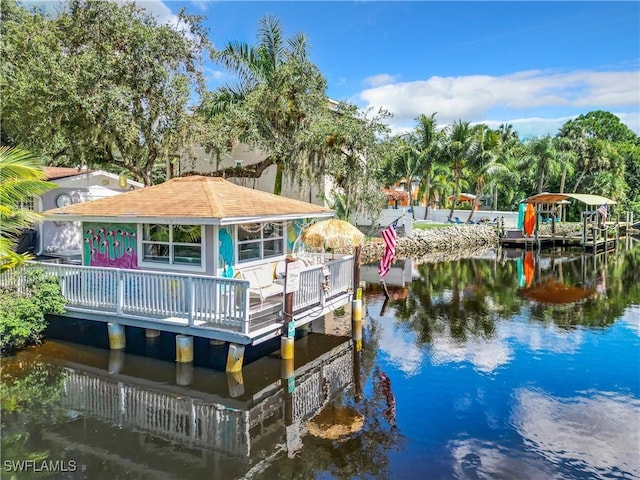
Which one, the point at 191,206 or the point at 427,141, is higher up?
the point at 427,141

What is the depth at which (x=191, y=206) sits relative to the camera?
1190 cm

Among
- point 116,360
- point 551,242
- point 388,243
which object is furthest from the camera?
point 551,242

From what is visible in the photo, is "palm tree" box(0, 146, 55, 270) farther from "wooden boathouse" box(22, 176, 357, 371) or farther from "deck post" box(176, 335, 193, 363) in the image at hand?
"deck post" box(176, 335, 193, 363)

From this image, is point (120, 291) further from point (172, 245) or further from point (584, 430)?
point (584, 430)

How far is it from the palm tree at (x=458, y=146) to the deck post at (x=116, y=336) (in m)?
35.9

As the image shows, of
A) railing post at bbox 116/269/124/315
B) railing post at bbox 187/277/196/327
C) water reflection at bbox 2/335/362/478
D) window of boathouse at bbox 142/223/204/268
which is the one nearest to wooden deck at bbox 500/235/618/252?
water reflection at bbox 2/335/362/478

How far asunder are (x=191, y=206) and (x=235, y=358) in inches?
155

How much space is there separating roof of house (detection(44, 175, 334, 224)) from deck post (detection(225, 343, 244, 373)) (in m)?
2.90

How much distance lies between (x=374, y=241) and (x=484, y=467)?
24.5m

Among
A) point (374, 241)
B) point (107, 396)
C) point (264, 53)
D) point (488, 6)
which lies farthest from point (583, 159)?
point (107, 396)

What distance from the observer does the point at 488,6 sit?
2056 cm

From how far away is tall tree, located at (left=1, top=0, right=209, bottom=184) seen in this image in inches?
683

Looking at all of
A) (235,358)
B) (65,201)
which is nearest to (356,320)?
(235,358)

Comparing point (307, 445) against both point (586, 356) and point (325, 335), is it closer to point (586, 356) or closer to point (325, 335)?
point (325, 335)
